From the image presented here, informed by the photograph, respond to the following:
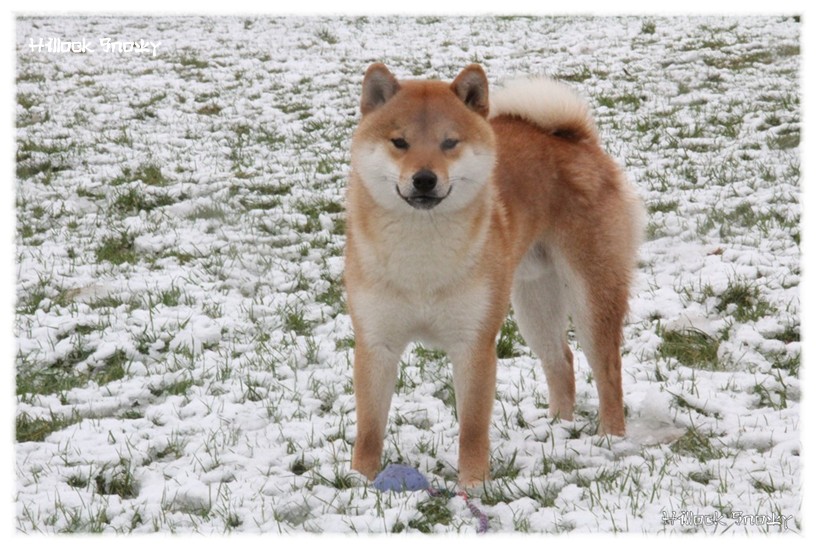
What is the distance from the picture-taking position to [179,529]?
3059 mm

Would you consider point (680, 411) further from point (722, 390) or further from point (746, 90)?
point (746, 90)

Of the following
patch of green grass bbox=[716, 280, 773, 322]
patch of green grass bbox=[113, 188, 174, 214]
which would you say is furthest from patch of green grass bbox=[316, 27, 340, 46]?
patch of green grass bbox=[716, 280, 773, 322]

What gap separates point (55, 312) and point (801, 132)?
674 cm

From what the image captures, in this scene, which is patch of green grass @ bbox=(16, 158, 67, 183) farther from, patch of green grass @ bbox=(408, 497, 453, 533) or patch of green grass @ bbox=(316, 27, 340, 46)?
patch of green grass @ bbox=(408, 497, 453, 533)

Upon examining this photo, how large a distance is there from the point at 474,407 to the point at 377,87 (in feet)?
4.38

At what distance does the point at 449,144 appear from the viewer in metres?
3.34

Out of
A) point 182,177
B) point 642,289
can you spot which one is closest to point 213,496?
point 642,289

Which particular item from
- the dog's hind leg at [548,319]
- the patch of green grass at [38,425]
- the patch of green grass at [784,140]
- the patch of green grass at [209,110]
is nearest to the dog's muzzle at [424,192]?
the dog's hind leg at [548,319]

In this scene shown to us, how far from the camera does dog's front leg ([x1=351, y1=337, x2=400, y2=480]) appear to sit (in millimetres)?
3482

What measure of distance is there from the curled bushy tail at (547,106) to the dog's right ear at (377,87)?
1023 mm

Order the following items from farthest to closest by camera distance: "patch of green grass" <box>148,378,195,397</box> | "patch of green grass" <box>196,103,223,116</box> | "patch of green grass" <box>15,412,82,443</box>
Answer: "patch of green grass" <box>196,103,223,116</box>
"patch of green grass" <box>148,378,195,397</box>
"patch of green grass" <box>15,412,82,443</box>

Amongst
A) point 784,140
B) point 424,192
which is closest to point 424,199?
point 424,192

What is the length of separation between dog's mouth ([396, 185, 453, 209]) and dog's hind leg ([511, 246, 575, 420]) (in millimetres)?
1132

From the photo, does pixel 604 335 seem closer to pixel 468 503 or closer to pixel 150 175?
pixel 468 503
